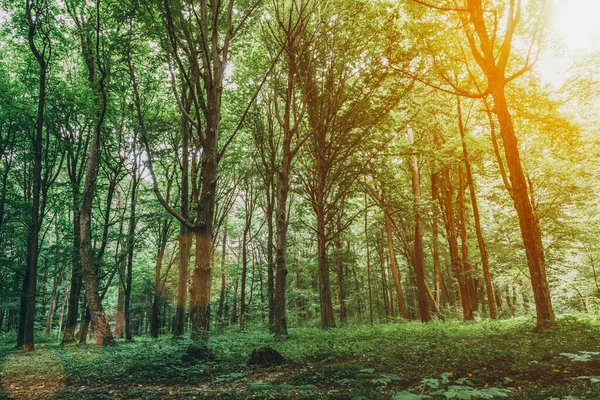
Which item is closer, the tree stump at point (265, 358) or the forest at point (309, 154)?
the forest at point (309, 154)

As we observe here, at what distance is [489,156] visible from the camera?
1742 centimetres

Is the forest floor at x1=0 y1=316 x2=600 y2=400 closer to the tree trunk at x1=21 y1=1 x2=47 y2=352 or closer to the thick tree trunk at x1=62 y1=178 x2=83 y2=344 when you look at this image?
the tree trunk at x1=21 y1=1 x2=47 y2=352

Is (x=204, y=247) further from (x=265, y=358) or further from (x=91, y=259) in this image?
(x=91, y=259)

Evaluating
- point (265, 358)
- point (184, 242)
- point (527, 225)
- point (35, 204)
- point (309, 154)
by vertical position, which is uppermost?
point (309, 154)

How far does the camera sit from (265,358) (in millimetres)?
6285

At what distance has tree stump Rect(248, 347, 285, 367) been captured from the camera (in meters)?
6.23

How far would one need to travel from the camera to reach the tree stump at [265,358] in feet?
20.4

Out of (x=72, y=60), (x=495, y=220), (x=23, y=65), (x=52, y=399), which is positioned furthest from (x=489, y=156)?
(x=23, y=65)

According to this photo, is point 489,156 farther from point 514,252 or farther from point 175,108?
point 175,108

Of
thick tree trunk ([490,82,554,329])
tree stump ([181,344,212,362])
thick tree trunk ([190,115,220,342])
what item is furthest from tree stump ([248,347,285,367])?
thick tree trunk ([490,82,554,329])

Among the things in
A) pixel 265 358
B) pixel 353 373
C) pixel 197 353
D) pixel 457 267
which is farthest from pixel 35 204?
pixel 457 267

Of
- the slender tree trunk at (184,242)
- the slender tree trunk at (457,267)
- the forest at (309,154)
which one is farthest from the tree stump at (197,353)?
the slender tree trunk at (457,267)

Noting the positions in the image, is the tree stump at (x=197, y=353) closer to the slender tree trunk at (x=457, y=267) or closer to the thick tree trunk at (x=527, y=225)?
the thick tree trunk at (x=527, y=225)

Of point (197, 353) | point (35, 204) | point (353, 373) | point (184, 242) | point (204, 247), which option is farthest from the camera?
point (184, 242)
